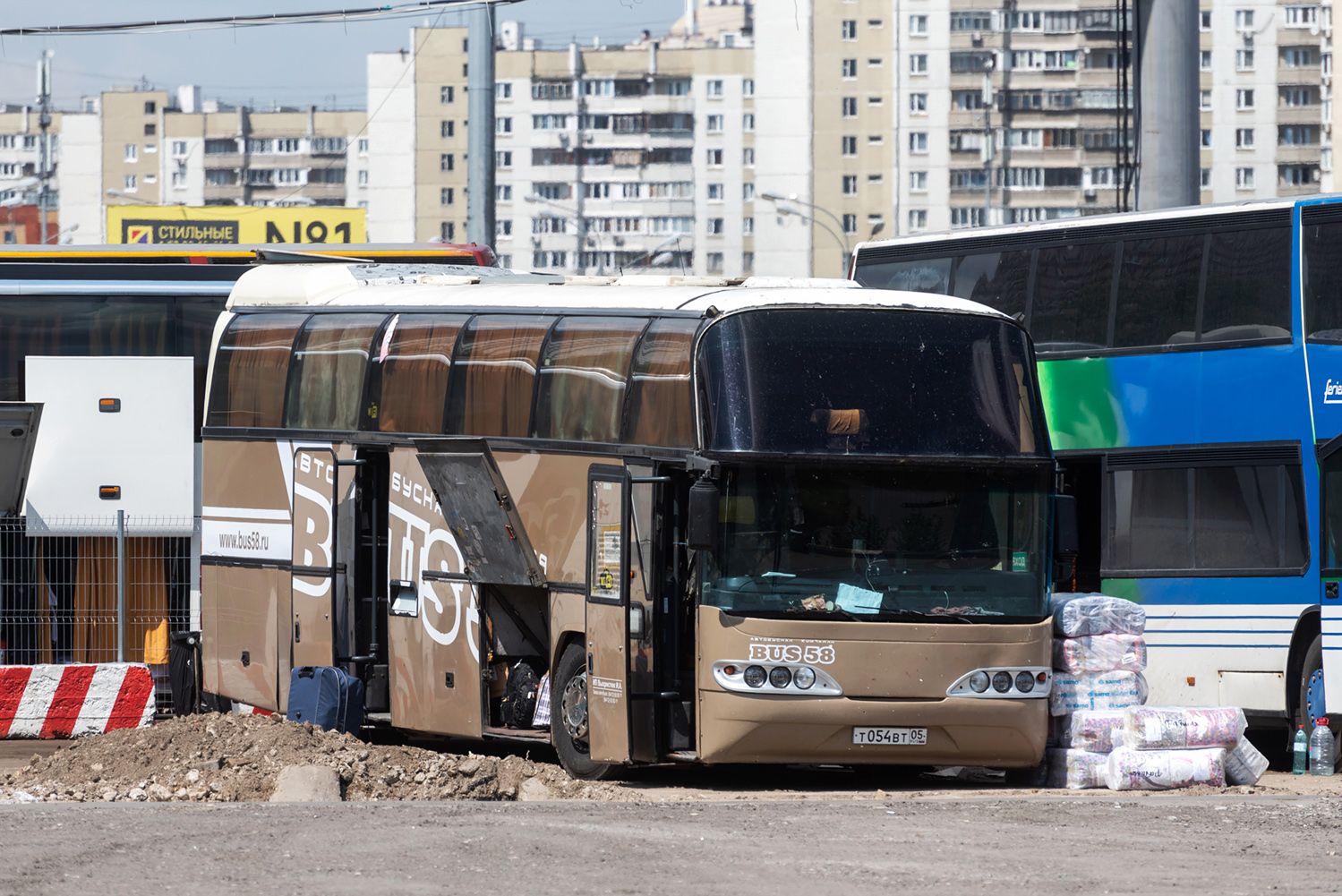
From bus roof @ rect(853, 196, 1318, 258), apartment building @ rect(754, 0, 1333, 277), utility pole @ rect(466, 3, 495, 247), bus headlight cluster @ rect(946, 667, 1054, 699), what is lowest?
bus headlight cluster @ rect(946, 667, 1054, 699)

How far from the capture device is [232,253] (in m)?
21.3

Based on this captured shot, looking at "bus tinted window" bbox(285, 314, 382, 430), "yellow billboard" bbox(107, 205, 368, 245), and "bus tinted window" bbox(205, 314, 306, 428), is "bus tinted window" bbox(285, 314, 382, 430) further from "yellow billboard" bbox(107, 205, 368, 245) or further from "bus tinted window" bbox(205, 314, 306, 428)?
"yellow billboard" bbox(107, 205, 368, 245)

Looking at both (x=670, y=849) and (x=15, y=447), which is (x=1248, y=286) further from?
(x=15, y=447)

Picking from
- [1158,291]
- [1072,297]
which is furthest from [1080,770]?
[1072,297]

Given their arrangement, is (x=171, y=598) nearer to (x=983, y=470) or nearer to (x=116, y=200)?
(x=983, y=470)

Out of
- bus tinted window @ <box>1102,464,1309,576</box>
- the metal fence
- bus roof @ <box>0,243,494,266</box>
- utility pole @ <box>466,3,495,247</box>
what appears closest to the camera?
bus tinted window @ <box>1102,464,1309,576</box>

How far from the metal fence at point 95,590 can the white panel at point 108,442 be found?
7.1 inches

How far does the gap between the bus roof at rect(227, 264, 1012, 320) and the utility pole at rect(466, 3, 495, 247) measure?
4.87 meters

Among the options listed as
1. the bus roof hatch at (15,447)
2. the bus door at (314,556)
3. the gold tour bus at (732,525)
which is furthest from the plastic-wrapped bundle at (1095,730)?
the bus roof hatch at (15,447)

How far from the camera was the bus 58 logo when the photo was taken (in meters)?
11.6

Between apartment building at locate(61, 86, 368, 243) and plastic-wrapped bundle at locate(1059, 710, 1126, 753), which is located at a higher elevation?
apartment building at locate(61, 86, 368, 243)

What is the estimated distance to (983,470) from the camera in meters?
12.0

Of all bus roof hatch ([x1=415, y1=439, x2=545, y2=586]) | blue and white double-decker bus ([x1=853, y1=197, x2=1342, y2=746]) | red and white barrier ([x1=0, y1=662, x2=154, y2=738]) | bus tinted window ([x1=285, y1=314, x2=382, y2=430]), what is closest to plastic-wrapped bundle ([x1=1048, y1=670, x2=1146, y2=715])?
blue and white double-decker bus ([x1=853, y1=197, x2=1342, y2=746])

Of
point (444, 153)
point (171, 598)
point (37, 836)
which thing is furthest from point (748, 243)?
point (37, 836)
